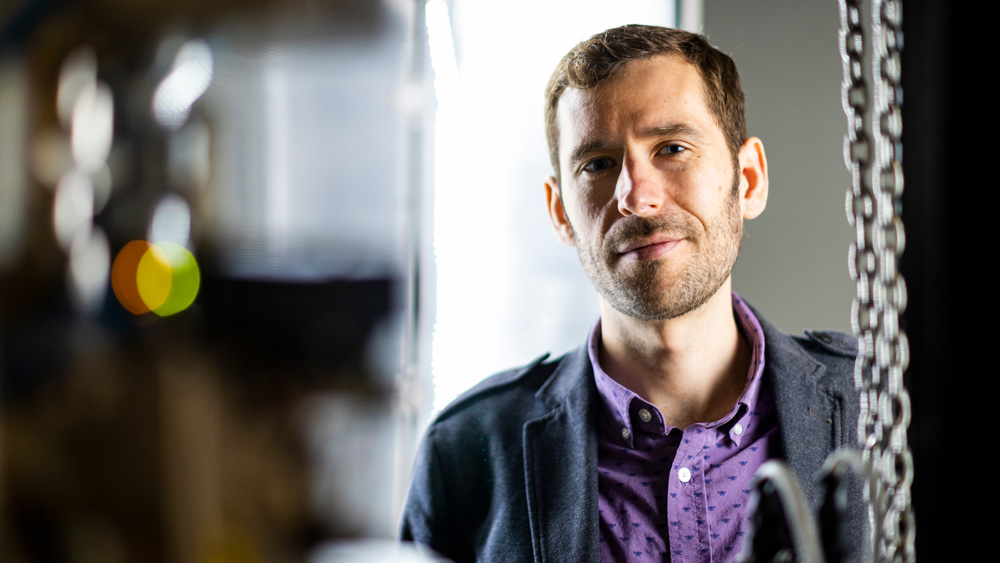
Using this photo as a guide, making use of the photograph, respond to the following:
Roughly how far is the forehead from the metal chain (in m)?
0.46

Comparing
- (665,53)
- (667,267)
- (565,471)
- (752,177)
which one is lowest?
(565,471)

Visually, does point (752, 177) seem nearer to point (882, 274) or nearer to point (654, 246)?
point (654, 246)

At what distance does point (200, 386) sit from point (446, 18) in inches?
52.1

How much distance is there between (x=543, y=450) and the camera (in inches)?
34.4

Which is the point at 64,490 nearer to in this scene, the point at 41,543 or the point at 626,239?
the point at 41,543

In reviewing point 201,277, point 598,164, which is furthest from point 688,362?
point 201,277

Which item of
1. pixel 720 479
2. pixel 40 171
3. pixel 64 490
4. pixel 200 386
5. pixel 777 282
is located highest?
pixel 40 171

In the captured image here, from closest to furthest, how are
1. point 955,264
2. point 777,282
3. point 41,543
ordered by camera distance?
point 955,264, point 777,282, point 41,543

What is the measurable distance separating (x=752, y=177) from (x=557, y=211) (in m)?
0.28

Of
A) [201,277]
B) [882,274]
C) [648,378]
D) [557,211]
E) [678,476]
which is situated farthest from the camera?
[201,277]

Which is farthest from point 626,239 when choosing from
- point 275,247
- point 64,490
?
point 64,490

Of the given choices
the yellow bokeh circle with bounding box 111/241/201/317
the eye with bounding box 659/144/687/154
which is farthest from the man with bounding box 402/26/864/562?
the yellow bokeh circle with bounding box 111/241/201/317

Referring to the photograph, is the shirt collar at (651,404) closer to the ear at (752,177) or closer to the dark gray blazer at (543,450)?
the dark gray blazer at (543,450)

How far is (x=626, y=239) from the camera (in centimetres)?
80
